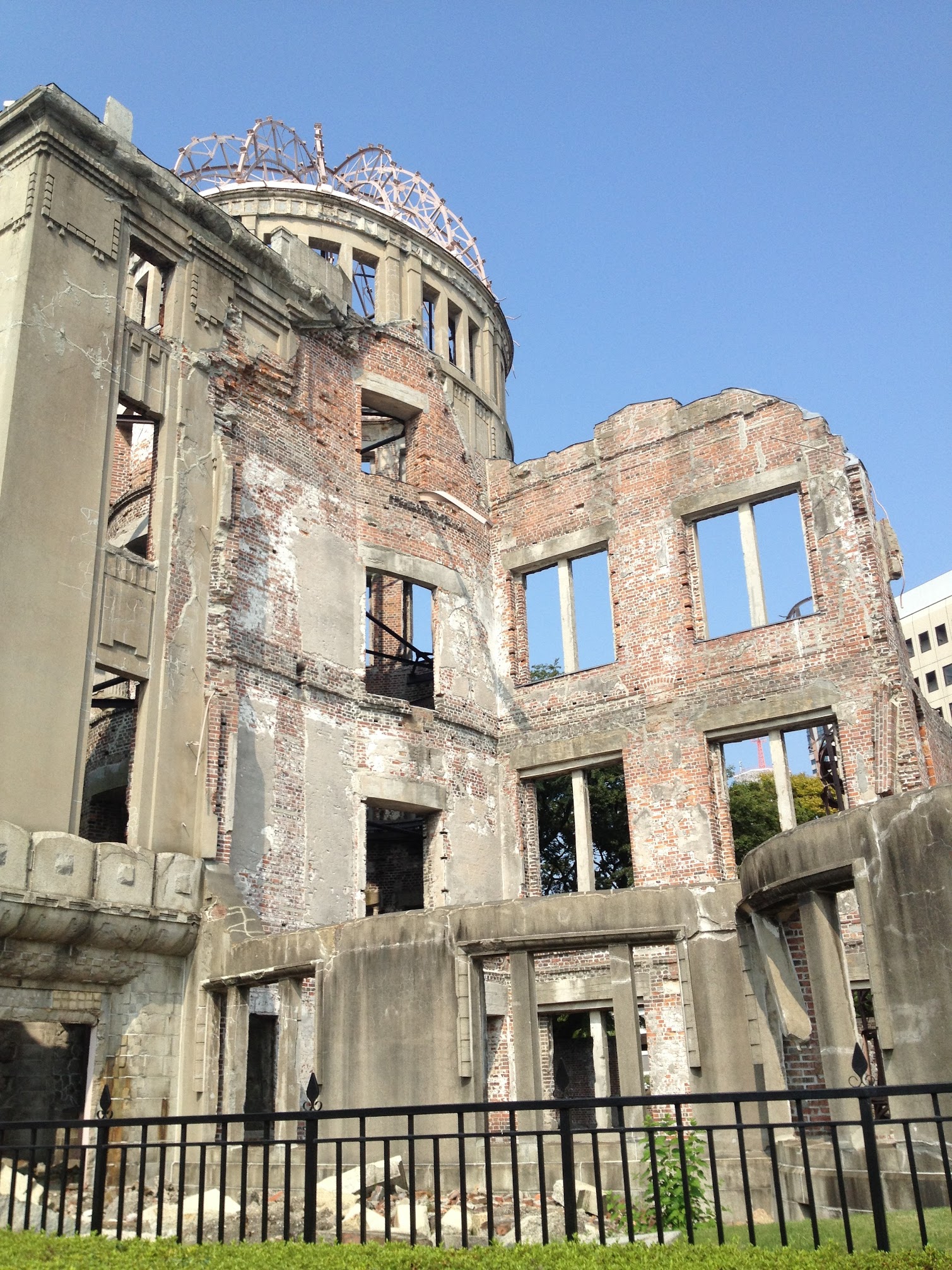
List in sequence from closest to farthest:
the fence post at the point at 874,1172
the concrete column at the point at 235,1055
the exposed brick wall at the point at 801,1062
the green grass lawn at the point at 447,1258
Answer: the green grass lawn at the point at 447,1258, the fence post at the point at 874,1172, the exposed brick wall at the point at 801,1062, the concrete column at the point at 235,1055

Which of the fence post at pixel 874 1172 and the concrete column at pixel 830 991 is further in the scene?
the concrete column at pixel 830 991

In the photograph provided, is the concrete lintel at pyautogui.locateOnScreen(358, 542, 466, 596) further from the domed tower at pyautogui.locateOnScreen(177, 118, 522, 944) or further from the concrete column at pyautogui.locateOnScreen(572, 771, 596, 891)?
the concrete column at pyautogui.locateOnScreen(572, 771, 596, 891)

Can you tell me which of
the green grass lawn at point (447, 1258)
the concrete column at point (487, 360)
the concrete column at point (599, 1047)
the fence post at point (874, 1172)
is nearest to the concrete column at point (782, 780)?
the concrete column at point (599, 1047)

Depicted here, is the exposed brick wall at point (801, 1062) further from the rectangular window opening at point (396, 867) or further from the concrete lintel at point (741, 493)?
the rectangular window opening at point (396, 867)

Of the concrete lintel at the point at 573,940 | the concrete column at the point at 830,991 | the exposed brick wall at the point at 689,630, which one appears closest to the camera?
the concrete column at the point at 830,991

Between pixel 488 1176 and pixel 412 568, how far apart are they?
15.2m

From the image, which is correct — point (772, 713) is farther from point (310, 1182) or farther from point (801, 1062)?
point (310, 1182)

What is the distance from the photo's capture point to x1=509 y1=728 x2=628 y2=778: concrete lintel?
Answer: 19.4 meters

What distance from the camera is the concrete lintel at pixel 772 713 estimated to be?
1745cm

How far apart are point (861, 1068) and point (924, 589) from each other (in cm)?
7340

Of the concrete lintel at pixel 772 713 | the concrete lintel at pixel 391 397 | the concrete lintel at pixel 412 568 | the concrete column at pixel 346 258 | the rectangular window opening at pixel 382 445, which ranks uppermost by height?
the concrete column at pixel 346 258

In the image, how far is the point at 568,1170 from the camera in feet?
18.1

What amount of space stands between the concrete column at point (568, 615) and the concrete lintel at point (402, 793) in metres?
3.32

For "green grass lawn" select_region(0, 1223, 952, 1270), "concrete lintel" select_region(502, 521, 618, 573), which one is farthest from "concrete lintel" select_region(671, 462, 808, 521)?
"green grass lawn" select_region(0, 1223, 952, 1270)
